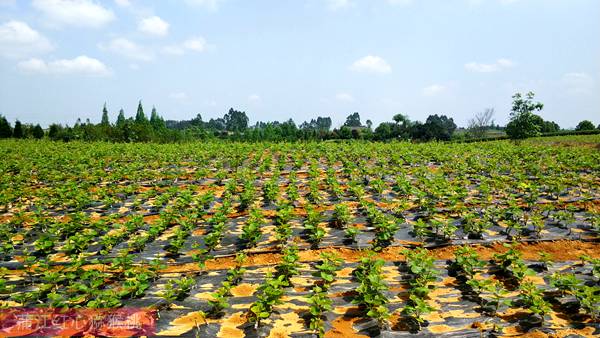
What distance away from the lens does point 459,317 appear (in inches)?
169

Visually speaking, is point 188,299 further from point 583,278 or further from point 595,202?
point 595,202

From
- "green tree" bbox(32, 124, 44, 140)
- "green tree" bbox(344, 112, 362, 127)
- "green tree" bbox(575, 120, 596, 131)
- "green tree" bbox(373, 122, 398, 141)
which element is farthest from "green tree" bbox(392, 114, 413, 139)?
"green tree" bbox(344, 112, 362, 127)

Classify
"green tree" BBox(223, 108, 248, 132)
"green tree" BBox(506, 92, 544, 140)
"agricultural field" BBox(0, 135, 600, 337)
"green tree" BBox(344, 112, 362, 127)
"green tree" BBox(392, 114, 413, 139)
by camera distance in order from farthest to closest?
"green tree" BBox(344, 112, 362, 127), "green tree" BBox(223, 108, 248, 132), "green tree" BBox(392, 114, 413, 139), "green tree" BBox(506, 92, 544, 140), "agricultural field" BBox(0, 135, 600, 337)

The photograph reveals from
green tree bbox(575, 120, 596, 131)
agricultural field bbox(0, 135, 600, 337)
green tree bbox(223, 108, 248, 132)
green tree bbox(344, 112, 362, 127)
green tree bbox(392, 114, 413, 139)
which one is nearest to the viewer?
agricultural field bbox(0, 135, 600, 337)

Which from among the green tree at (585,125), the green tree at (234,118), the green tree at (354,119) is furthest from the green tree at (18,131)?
the green tree at (354,119)

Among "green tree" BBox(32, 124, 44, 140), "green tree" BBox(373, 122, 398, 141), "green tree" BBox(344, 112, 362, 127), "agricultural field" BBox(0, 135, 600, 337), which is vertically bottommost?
"agricultural field" BBox(0, 135, 600, 337)

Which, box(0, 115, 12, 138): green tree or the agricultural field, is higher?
box(0, 115, 12, 138): green tree

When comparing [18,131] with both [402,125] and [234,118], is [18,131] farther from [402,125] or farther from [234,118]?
[234,118]

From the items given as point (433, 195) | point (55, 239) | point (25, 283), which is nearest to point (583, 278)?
point (433, 195)

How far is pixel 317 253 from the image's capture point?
631 centimetres

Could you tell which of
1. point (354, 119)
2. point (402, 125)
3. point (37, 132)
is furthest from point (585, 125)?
point (354, 119)

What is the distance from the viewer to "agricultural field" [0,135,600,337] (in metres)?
4.21

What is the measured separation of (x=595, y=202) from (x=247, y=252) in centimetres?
813

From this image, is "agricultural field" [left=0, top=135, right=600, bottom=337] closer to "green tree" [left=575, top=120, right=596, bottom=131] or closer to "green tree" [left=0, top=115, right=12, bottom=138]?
"green tree" [left=0, top=115, right=12, bottom=138]
